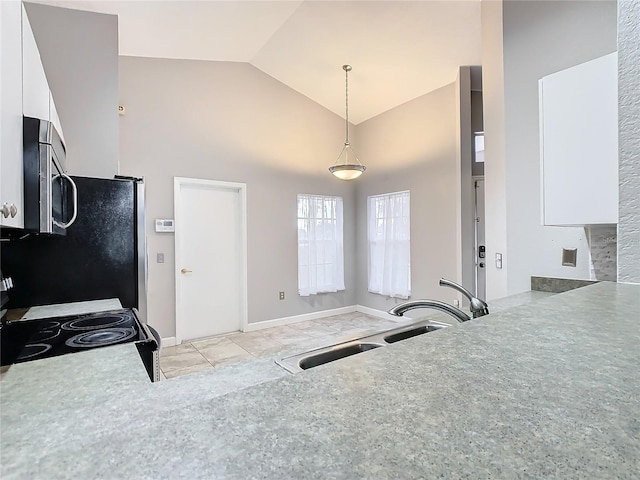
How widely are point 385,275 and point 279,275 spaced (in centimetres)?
156

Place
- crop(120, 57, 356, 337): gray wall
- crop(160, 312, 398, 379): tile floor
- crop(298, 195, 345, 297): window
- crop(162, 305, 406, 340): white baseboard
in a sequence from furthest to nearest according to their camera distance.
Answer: crop(298, 195, 345, 297): window
crop(162, 305, 406, 340): white baseboard
crop(120, 57, 356, 337): gray wall
crop(160, 312, 398, 379): tile floor

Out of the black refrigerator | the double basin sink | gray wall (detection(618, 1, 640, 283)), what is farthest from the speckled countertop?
the black refrigerator

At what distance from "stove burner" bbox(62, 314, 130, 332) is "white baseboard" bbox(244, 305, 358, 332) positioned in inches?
117

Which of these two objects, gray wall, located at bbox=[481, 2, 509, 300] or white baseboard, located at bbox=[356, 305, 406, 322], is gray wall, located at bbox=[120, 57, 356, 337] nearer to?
white baseboard, located at bbox=[356, 305, 406, 322]

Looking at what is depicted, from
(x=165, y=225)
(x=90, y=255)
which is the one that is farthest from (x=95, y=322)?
(x=165, y=225)

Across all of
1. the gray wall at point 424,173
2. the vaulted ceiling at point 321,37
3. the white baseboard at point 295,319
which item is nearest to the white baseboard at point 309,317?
the white baseboard at point 295,319

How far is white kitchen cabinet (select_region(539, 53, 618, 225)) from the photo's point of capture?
5.10 ft

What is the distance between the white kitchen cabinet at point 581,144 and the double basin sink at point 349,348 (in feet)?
3.03

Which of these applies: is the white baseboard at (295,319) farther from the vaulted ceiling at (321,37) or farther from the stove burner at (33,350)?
the stove burner at (33,350)

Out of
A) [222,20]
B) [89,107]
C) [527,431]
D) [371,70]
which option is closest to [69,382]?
[527,431]

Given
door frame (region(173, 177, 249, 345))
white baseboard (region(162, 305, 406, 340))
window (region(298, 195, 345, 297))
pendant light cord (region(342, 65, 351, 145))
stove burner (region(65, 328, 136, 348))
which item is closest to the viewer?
stove burner (region(65, 328, 136, 348))

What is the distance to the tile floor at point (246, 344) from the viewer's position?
3457 millimetres

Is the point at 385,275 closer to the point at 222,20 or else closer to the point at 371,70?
the point at 371,70

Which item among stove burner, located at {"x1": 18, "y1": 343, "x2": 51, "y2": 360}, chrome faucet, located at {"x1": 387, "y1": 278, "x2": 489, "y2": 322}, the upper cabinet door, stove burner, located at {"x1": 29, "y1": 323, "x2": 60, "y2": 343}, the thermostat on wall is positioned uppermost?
the upper cabinet door
